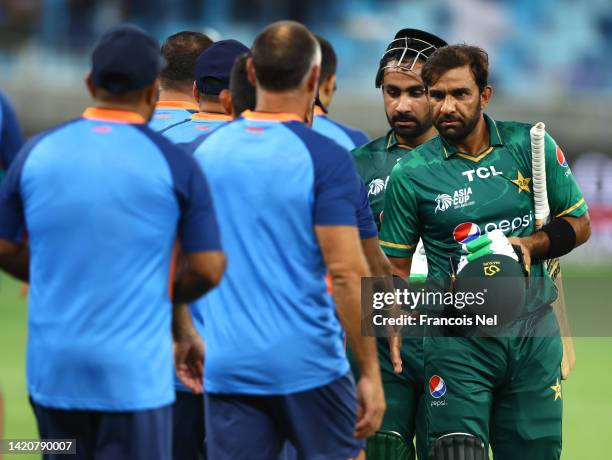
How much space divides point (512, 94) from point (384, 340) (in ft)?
57.1

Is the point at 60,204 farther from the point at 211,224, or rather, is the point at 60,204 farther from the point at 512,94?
the point at 512,94

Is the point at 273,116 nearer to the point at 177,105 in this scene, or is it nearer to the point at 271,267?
the point at 271,267

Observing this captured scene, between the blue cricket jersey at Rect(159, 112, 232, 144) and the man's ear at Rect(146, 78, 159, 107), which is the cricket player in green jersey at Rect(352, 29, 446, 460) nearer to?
the blue cricket jersey at Rect(159, 112, 232, 144)

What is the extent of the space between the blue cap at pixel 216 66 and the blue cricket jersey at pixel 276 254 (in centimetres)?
173

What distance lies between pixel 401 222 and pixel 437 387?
2.72 feet

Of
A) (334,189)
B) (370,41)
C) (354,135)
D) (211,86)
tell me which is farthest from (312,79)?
(370,41)

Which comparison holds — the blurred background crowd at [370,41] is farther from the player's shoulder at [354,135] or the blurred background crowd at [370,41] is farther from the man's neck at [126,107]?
the man's neck at [126,107]

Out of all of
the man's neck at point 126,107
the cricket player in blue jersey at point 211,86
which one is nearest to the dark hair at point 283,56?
the man's neck at point 126,107

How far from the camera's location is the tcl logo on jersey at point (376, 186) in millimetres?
6953

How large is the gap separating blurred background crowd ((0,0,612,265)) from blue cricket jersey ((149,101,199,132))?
1500 cm

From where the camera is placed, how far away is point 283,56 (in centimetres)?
467

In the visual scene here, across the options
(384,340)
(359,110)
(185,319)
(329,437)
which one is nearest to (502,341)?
(384,340)

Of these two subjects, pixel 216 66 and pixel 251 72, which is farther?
pixel 216 66

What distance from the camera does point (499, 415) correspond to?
20.0ft
